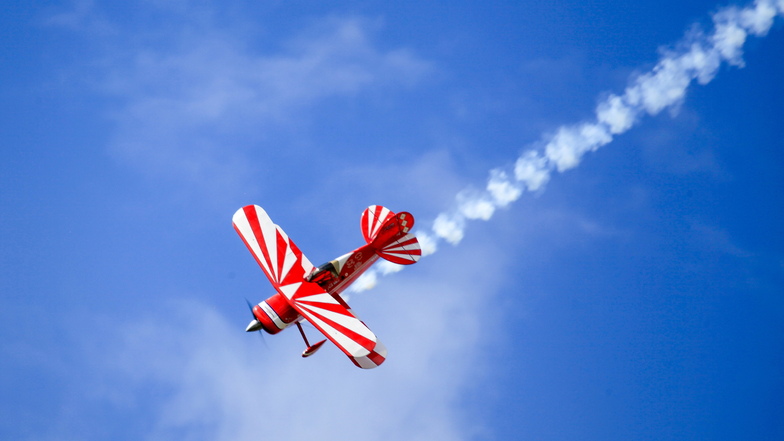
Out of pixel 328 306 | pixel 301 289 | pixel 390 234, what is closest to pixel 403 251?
pixel 390 234

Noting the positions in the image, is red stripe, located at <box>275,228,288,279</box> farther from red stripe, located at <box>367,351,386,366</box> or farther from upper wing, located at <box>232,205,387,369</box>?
red stripe, located at <box>367,351,386,366</box>

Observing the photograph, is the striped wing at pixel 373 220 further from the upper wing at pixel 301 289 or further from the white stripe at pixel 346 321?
the white stripe at pixel 346 321

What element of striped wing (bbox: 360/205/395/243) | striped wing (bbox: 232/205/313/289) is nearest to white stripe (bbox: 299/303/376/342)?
striped wing (bbox: 232/205/313/289)

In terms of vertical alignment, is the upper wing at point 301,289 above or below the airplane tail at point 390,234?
below

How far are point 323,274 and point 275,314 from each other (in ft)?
6.51

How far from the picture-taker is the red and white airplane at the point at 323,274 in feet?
83.9

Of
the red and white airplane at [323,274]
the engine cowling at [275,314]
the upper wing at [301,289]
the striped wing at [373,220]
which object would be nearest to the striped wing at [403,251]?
the red and white airplane at [323,274]

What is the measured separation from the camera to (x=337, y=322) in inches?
1019

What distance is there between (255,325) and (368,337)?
3.73 metres

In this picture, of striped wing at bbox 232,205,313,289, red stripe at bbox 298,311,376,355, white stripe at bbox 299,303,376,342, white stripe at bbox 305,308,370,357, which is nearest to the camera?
white stripe at bbox 305,308,370,357

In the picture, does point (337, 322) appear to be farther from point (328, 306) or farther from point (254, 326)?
point (254, 326)

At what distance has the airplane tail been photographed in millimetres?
29016

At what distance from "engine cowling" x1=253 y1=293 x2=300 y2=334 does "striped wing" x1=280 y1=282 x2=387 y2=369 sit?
0.40 meters

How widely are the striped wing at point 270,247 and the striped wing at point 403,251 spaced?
281 cm
